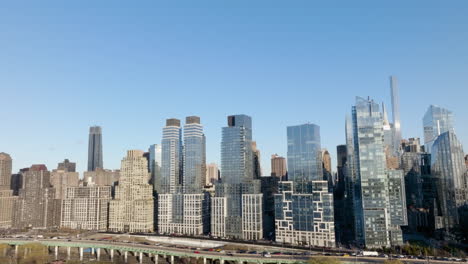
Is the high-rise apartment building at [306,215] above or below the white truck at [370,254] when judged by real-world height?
above

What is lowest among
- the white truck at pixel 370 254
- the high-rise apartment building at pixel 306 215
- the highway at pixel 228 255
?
the highway at pixel 228 255

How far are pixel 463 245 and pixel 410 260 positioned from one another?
201 ft

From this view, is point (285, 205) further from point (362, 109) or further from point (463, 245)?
point (463, 245)

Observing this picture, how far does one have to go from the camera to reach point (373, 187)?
17138cm

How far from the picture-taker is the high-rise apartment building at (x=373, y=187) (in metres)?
168

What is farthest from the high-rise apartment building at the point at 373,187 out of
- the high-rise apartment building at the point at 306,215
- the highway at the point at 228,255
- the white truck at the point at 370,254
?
the highway at the point at 228,255

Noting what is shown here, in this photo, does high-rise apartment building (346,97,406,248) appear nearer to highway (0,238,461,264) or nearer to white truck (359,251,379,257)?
white truck (359,251,379,257)

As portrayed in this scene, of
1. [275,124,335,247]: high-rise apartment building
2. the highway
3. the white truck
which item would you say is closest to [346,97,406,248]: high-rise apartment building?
[275,124,335,247]: high-rise apartment building

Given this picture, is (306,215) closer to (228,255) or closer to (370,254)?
(370,254)

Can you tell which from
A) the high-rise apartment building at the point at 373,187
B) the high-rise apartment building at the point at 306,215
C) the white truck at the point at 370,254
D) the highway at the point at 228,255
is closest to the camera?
the highway at the point at 228,255

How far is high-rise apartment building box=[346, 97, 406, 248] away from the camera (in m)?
168

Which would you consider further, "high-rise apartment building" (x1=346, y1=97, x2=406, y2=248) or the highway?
"high-rise apartment building" (x1=346, y1=97, x2=406, y2=248)

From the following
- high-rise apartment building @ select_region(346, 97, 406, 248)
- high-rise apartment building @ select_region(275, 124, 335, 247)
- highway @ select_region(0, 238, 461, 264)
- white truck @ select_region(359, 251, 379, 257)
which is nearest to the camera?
highway @ select_region(0, 238, 461, 264)

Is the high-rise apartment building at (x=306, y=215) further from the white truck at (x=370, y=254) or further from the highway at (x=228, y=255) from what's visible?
the highway at (x=228, y=255)
